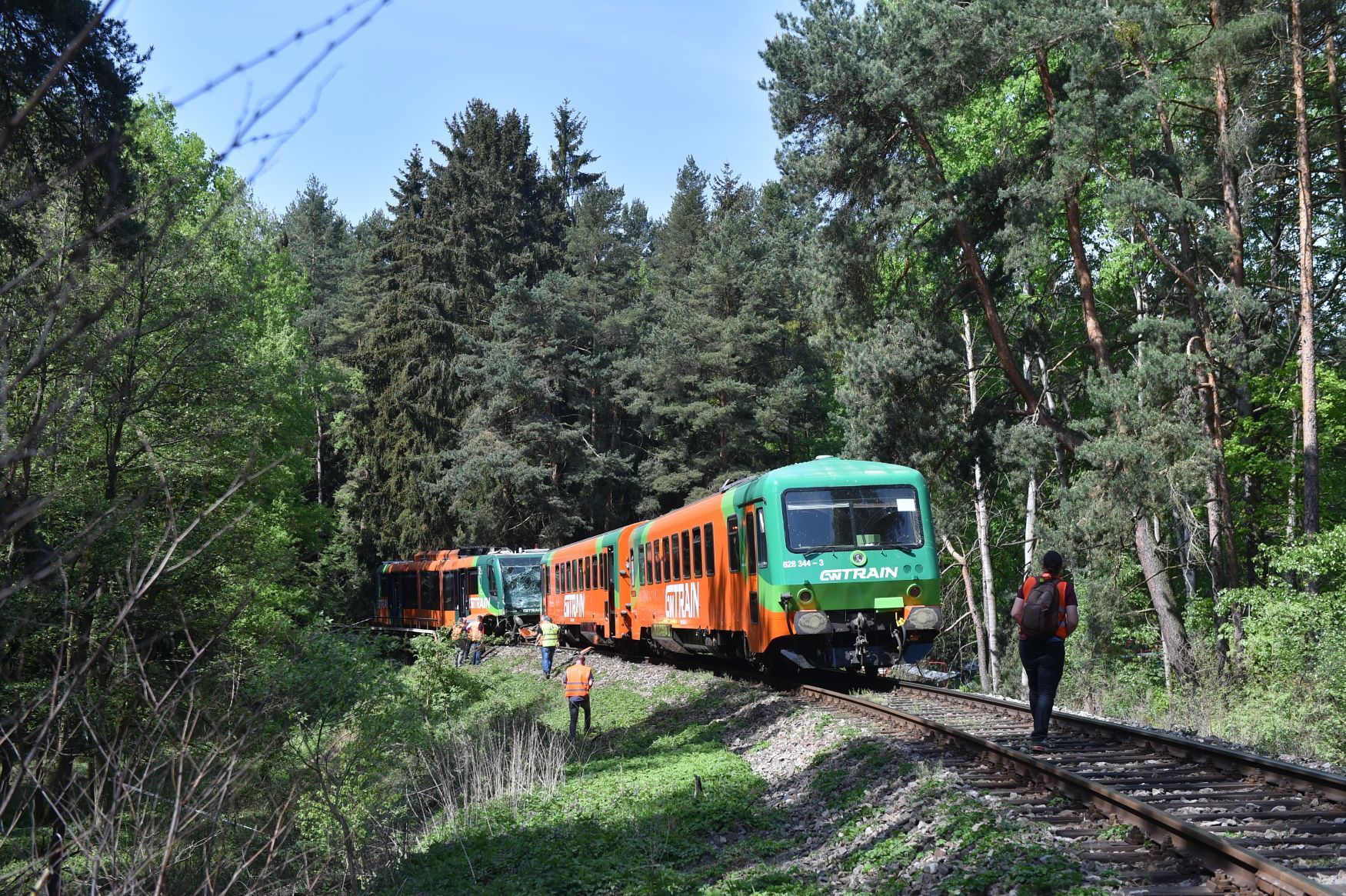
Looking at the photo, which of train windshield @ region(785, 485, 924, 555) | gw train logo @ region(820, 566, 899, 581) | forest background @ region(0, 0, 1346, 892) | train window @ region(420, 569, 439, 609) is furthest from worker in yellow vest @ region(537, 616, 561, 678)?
train window @ region(420, 569, 439, 609)

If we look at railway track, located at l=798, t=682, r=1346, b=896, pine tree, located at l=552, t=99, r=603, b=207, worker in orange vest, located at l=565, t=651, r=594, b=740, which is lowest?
railway track, located at l=798, t=682, r=1346, b=896

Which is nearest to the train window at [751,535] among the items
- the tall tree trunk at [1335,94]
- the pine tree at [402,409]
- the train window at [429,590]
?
the tall tree trunk at [1335,94]

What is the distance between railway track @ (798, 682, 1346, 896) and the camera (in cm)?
572

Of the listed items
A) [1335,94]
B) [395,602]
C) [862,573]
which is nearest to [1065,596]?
[862,573]

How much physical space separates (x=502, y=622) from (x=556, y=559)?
4274 millimetres

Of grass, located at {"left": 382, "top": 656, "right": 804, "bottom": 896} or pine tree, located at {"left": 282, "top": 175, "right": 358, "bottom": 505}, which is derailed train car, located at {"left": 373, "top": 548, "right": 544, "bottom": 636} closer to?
pine tree, located at {"left": 282, "top": 175, "right": 358, "bottom": 505}

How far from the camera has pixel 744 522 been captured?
15.7m

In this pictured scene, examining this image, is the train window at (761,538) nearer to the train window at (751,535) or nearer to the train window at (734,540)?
the train window at (751,535)

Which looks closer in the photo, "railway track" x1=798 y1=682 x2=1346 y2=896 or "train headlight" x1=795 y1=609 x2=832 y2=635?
"railway track" x1=798 y1=682 x2=1346 y2=896

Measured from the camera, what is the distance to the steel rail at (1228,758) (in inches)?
287

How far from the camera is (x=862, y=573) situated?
14.9 metres

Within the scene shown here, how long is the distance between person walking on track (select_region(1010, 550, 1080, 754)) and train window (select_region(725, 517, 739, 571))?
6.70m

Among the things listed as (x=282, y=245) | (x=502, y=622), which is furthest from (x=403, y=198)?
(x=502, y=622)

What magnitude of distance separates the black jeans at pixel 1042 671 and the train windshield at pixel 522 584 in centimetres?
2451
